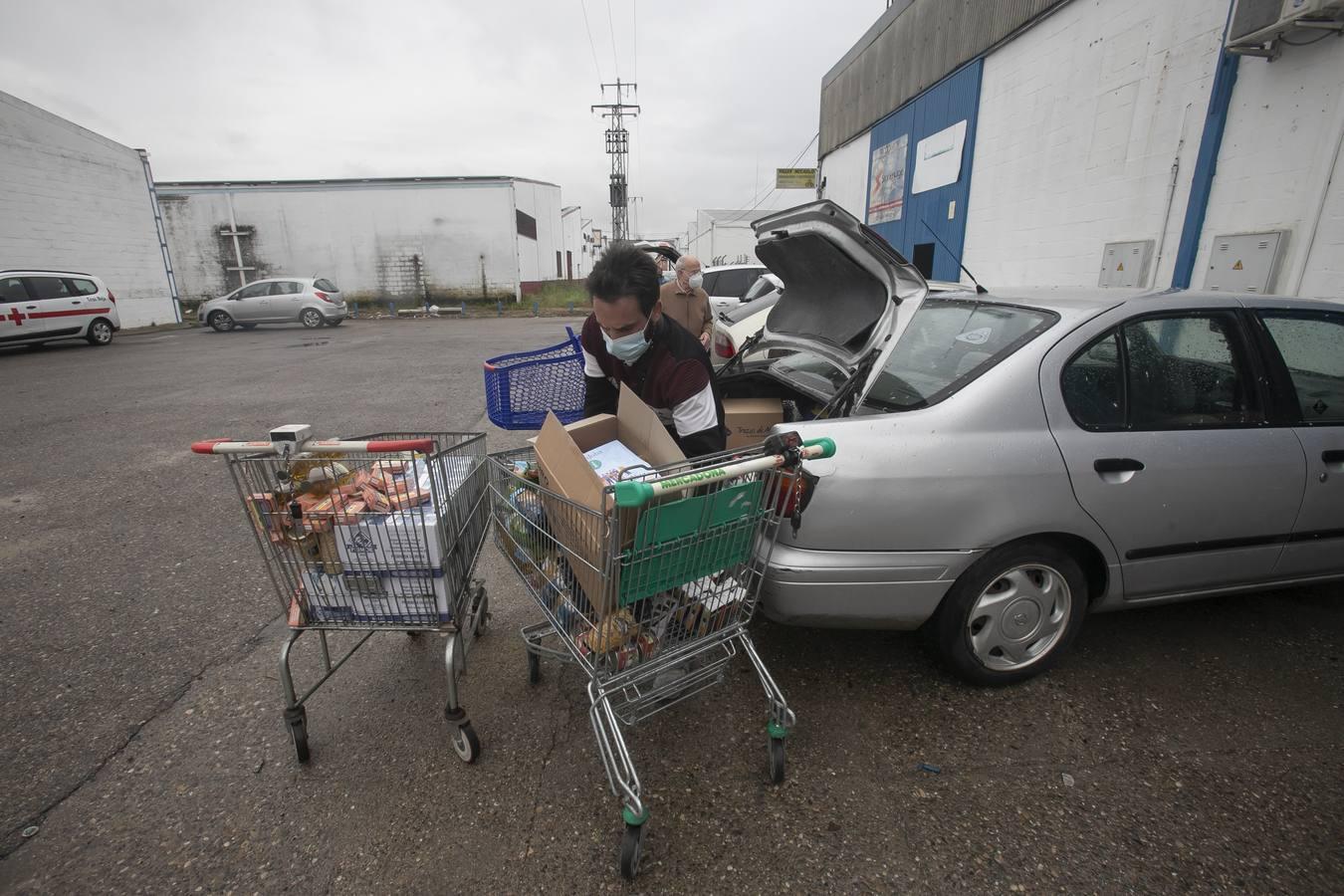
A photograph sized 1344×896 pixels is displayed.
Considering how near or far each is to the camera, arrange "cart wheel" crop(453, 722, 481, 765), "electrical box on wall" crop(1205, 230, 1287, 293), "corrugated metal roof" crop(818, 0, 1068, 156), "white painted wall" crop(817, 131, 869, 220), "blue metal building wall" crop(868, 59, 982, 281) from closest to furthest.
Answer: "cart wheel" crop(453, 722, 481, 765) → "electrical box on wall" crop(1205, 230, 1287, 293) → "corrugated metal roof" crop(818, 0, 1068, 156) → "blue metal building wall" crop(868, 59, 982, 281) → "white painted wall" crop(817, 131, 869, 220)

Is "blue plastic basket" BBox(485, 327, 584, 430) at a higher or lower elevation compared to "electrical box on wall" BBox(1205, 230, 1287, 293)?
lower

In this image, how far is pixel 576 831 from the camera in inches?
79.4

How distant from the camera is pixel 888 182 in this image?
1381 cm

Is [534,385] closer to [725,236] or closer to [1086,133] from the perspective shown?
[1086,133]

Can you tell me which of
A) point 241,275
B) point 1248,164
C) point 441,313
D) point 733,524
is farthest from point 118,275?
point 1248,164

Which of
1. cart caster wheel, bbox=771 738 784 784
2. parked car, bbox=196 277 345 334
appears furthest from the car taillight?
parked car, bbox=196 277 345 334

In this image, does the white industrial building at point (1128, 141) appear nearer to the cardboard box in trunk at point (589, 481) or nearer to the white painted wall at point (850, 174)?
the white painted wall at point (850, 174)

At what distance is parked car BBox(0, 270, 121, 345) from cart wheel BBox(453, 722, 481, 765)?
16.8 m

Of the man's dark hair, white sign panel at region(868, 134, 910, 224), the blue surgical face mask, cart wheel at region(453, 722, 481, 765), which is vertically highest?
white sign panel at region(868, 134, 910, 224)

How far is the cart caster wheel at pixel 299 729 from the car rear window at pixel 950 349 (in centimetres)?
247

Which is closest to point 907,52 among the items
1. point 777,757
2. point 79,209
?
point 777,757

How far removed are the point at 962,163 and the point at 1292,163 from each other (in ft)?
19.0

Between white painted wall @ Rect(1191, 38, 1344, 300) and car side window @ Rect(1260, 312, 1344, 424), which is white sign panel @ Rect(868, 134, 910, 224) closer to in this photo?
white painted wall @ Rect(1191, 38, 1344, 300)

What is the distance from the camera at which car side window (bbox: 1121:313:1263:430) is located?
8.26 ft
